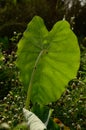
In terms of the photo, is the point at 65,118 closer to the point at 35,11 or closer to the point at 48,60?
the point at 48,60

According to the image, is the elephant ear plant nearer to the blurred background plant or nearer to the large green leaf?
the large green leaf

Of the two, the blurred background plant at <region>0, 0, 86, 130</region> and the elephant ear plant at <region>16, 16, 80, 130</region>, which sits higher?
the elephant ear plant at <region>16, 16, 80, 130</region>

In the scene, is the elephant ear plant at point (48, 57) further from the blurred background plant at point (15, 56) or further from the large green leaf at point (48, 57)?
the blurred background plant at point (15, 56)

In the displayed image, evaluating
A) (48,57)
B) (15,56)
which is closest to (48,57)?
(48,57)

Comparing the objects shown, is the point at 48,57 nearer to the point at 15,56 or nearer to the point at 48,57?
the point at 48,57

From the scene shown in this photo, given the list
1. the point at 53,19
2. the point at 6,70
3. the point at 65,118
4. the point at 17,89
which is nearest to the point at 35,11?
the point at 53,19

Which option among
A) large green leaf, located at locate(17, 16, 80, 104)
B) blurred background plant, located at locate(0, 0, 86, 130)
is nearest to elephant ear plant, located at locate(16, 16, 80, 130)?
large green leaf, located at locate(17, 16, 80, 104)

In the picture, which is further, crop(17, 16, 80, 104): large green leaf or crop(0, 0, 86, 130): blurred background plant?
crop(0, 0, 86, 130): blurred background plant

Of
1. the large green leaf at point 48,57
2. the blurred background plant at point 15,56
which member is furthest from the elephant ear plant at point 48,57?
the blurred background plant at point 15,56
